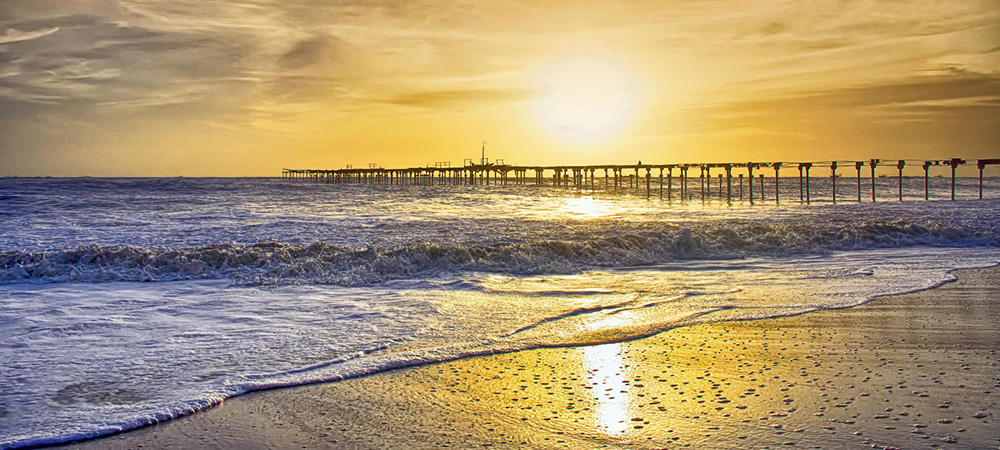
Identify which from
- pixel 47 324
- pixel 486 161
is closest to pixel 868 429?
pixel 47 324

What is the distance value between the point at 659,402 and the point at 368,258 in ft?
24.5

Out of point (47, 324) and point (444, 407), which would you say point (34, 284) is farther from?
point (444, 407)

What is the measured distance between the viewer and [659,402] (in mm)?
3861

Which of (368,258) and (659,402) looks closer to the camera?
(659,402)

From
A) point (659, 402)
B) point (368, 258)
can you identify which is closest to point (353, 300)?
point (368, 258)

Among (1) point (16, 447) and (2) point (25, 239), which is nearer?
Answer: (1) point (16, 447)

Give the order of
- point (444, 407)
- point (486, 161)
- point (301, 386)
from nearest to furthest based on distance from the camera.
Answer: point (444, 407) < point (301, 386) < point (486, 161)

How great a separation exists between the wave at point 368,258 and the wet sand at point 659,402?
5127mm

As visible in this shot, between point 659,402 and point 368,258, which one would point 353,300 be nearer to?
point 368,258

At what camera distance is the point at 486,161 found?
351 ft

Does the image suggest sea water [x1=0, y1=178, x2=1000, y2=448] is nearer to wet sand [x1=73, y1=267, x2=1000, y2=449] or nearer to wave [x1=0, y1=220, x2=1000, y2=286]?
wave [x1=0, y1=220, x2=1000, y2=286]

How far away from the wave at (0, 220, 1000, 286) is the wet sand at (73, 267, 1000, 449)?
5127 millimetres

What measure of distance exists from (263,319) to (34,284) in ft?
16.5

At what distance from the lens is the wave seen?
32.4 ft
